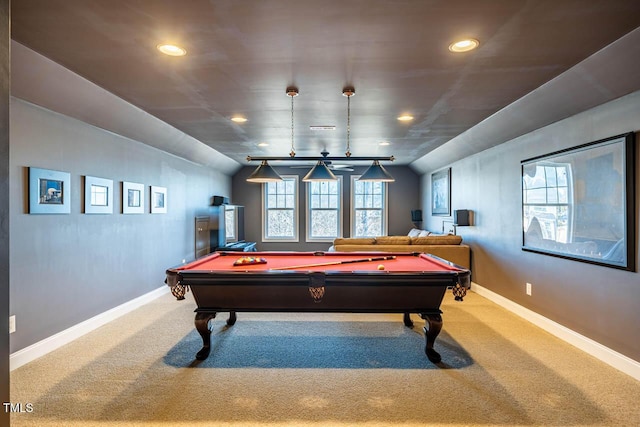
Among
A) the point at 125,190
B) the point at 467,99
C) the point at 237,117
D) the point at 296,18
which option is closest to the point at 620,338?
the point at 467,99

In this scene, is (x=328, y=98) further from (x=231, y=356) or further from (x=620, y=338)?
(x=620, y=338)

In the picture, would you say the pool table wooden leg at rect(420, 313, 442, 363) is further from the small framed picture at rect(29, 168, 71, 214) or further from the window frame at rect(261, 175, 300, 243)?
the window frame at rect(261, 175, 300, 243)

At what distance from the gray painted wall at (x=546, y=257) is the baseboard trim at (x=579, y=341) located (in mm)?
52

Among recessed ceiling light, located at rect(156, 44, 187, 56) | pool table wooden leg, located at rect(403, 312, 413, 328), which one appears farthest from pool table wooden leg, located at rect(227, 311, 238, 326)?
recessed ceiling light, located at rect(156, 44, 187, 56)

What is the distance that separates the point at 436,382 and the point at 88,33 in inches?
136

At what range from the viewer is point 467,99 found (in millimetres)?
3430

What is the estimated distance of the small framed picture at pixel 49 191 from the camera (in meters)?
2.93

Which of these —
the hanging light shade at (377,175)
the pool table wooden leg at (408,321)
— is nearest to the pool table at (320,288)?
the pool table wooden leg at (408,321)

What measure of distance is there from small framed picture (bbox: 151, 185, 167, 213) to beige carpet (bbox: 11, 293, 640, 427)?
1924mm

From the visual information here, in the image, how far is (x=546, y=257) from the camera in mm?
3697

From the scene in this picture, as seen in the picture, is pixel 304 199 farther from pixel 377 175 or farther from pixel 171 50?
pixel 171 50

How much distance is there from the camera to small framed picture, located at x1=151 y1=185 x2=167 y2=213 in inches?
193

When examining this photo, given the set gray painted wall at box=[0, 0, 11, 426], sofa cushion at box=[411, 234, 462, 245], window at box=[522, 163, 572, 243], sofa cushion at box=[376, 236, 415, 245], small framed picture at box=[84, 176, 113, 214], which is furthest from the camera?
sofa cushion at box=[411, 234, 462, 245]

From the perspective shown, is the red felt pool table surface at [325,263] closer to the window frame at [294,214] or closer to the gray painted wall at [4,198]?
the gray painted wall at [4,198]
